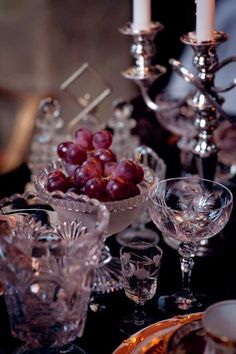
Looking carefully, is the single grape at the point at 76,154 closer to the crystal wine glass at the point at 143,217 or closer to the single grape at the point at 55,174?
the single grape at the point at 55,174

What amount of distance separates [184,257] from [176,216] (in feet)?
0.19

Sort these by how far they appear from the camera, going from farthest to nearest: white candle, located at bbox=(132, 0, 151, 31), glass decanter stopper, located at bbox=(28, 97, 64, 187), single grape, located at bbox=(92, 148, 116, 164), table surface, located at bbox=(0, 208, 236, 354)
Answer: glass decanter stopper, located at bbox=(28, 97, 64, 187)
white candle, located at bbox=(132, 0, 151, 31)
single grape, located at bbox=(92, 148, 116, 164)
table surface, located at bbox=(0, 208, 236, 354)

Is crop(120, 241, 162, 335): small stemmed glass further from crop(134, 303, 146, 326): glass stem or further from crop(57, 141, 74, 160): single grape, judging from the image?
crop(57, 141, 74, 160): single grape

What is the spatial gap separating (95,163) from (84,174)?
0.03 m

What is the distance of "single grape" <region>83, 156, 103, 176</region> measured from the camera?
3.55ft

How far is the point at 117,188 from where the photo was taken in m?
1.05

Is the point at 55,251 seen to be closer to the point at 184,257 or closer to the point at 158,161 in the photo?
the point at 184,257

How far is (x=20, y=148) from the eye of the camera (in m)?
2.43

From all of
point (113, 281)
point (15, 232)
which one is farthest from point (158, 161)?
point (15, 232)

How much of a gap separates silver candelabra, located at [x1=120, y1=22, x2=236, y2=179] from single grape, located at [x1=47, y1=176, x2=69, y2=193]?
0.25 meters

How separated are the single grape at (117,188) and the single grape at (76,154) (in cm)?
9

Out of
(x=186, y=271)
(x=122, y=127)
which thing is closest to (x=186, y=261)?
(x=186, y=271)

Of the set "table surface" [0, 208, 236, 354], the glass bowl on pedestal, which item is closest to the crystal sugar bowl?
the glass bowl on pedestal

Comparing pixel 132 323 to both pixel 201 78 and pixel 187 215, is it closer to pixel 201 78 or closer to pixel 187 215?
pixel 187 215
